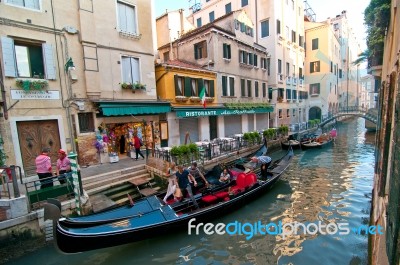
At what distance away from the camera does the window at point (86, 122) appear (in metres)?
9.68

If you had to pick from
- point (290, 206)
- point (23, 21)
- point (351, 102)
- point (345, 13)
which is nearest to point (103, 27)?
point (23, 21)

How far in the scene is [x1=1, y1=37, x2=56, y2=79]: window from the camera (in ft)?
25.4

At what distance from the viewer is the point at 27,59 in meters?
8.37

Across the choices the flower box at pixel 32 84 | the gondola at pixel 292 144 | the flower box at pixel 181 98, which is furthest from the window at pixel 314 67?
the flower box at pixel 32 84

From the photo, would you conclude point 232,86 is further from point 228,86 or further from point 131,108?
point 131,108

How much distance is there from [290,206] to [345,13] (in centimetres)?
4618

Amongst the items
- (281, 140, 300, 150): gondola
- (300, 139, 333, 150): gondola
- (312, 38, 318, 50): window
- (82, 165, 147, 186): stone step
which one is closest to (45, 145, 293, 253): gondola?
(82, 165, 147, 186): stone step

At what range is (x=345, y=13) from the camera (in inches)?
1558

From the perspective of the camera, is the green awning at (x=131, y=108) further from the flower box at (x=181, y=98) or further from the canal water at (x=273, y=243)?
the canal water at (x=273, y=243)

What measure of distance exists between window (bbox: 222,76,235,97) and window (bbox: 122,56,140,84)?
7409mm

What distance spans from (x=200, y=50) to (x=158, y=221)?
Answer: 13783 mm

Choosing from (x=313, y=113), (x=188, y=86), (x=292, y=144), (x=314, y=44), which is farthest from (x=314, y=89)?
(x=188, y=86)

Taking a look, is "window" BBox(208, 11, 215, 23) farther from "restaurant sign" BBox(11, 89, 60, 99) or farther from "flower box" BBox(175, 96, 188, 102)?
"restaurant sign" BBox(11, 89, 60, 99)

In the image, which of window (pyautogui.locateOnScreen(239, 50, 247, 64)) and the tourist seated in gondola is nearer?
the tourist seated in gondola
